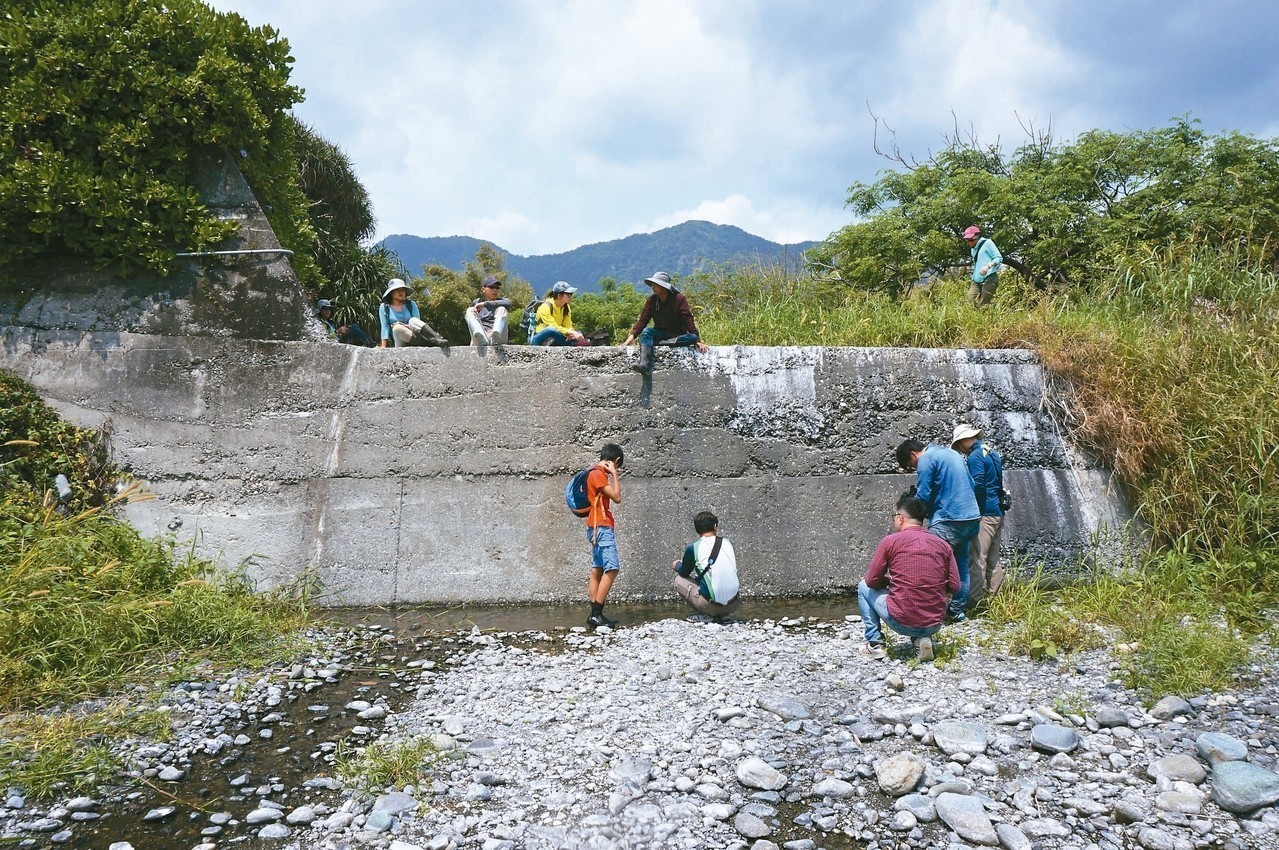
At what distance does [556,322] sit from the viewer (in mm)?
7375

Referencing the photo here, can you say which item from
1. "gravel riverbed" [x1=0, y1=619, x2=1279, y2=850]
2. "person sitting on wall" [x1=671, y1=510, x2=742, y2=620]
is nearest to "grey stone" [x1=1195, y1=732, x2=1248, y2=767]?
"gravel riverbed" [x1=0, y1=619, x2=1279, y2=850]

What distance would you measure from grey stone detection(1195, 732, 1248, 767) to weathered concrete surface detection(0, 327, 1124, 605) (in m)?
3.23

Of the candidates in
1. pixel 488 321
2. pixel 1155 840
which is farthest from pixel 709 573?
pixel 1155 840

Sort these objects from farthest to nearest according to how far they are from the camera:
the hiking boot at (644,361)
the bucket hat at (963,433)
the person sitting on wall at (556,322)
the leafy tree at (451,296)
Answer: the leafy tree at (451,296)
the person sitting on wall at (556,322)
the hiking boot at (644,361)
the bucket hat at (963,433)

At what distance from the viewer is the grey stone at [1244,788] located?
125 inches

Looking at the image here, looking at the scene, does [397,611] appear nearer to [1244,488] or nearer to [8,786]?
[8,786]

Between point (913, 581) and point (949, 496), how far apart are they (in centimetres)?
113

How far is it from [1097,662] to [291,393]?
21.0 feet

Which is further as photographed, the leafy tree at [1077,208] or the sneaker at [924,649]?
the leafy tree at [1077,208]

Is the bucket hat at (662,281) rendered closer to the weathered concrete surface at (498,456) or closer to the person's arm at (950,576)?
the weathered concrete surface at (498,456)

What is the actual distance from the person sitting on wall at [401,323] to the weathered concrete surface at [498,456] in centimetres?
33

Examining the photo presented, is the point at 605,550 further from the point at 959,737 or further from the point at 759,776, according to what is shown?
the point at 959,737

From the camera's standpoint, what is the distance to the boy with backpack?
231 inches

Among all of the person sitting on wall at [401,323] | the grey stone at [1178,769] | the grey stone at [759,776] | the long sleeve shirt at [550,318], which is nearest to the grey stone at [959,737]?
the grey stone at [1178,769]
